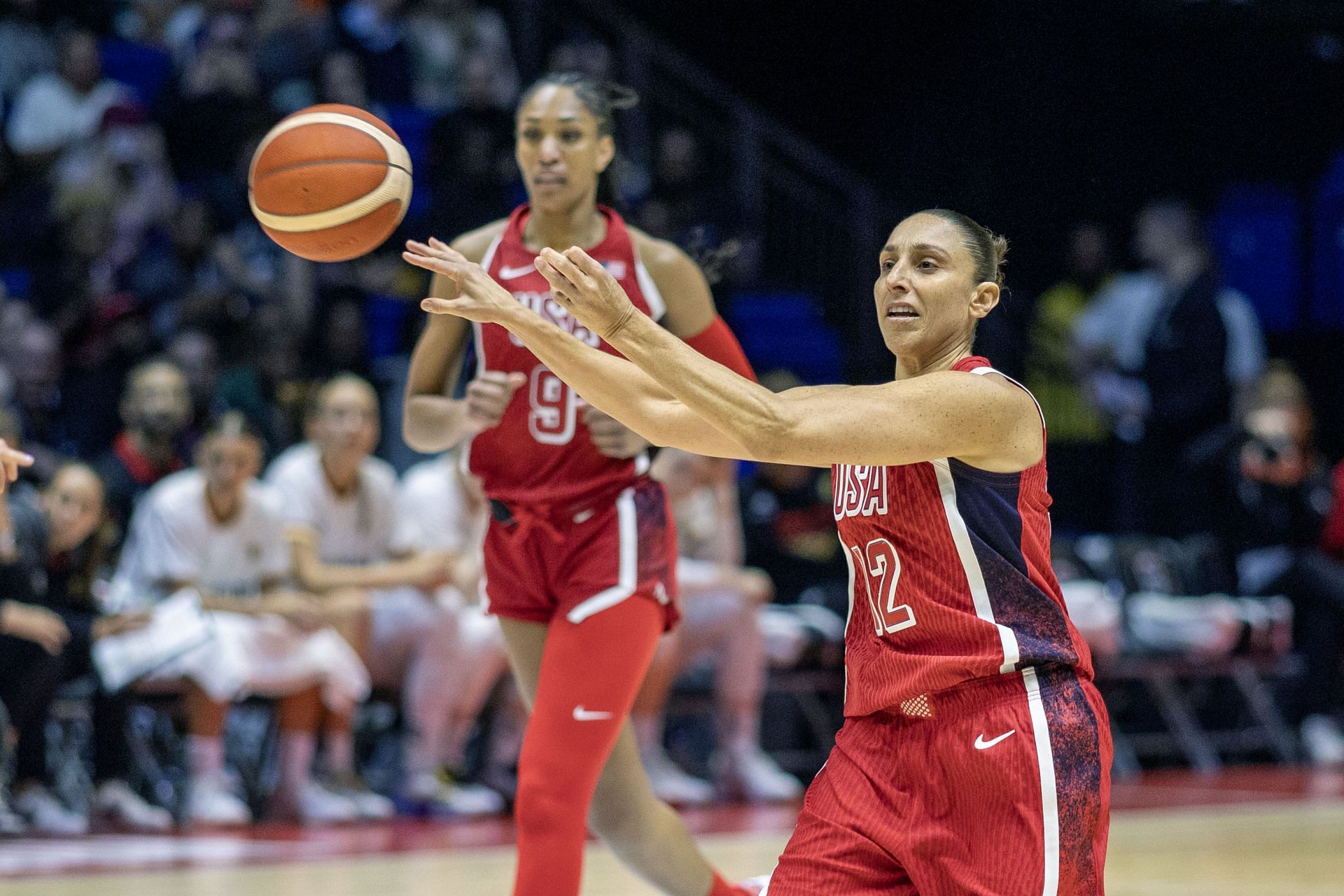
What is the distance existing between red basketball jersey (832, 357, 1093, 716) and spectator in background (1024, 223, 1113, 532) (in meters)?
8.16

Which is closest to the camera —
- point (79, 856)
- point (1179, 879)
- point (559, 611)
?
point (559, 611)

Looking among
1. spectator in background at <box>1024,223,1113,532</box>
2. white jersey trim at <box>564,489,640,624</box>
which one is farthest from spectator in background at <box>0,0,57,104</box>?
white jersey trim at <box>564,489,640,624</box>

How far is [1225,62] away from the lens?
12.7 m

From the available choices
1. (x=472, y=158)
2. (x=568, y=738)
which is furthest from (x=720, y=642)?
(x=568, y=738)

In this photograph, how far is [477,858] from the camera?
236 inches

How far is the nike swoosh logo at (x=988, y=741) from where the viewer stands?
265cm

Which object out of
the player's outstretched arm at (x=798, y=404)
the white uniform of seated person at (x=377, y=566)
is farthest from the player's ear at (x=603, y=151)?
the white uniform of seated person at (x=377, y=566)

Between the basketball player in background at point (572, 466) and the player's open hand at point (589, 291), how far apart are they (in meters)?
1.15

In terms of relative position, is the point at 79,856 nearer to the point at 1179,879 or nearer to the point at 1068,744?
the point at 1179,879

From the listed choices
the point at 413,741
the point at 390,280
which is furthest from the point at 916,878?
the point at 390,280

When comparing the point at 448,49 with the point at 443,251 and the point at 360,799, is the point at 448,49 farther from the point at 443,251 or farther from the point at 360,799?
the point at 443,251

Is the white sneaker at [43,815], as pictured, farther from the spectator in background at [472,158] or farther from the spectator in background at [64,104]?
the spectator in background at [64,104]

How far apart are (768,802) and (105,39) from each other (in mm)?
6948

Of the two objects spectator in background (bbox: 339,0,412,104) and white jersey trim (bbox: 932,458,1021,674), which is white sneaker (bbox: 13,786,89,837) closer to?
white jersey trim (bbox: 932,458,1021,674)
